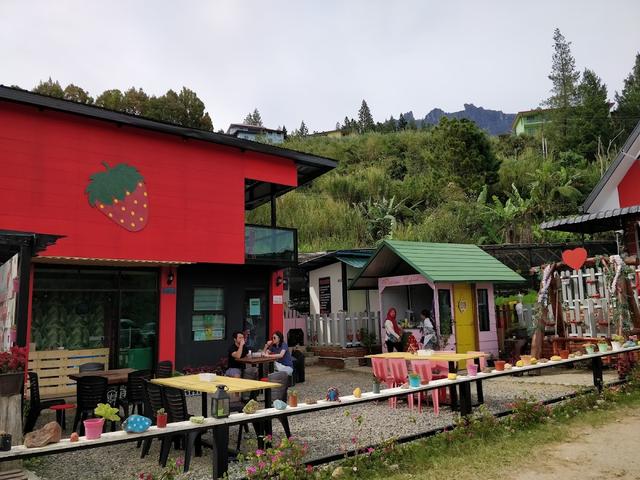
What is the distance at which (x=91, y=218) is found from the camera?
1159 centimetres

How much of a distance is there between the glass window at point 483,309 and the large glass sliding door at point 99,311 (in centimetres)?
853

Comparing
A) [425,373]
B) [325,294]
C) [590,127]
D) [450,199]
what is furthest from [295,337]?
[590,127]

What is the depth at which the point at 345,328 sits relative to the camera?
15.8 m

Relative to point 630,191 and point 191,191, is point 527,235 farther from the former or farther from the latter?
point 191,191

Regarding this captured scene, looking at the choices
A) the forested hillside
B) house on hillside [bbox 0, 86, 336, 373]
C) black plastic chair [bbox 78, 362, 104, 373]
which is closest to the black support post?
black plastic chair [bbox 78, 362, 104, 373]

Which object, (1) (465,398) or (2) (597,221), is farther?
(2) (597,221)

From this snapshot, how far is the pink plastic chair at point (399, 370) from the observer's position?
862 cm

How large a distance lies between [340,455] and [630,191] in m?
15.3

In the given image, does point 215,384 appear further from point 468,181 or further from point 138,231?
point 468,181

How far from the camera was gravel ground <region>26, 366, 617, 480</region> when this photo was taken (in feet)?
20.0

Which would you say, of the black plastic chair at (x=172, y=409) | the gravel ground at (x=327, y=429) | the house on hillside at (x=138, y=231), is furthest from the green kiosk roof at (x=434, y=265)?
the black plastic chair at (x=172, y=409)

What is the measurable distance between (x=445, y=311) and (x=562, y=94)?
42.9 metres

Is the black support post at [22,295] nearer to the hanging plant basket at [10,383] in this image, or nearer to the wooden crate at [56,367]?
the hanging plant basket at [10,383]

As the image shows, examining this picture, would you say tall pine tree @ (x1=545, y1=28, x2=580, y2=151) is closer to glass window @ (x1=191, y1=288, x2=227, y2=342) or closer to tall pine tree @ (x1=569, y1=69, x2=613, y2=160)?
tall pine tree @ (x1=569, y1=69, x2=613, y2=160)
